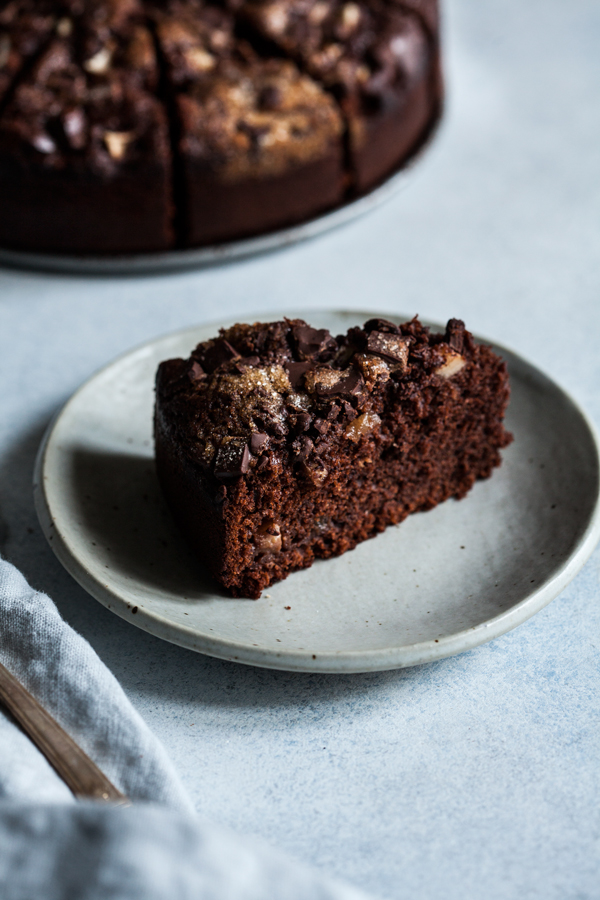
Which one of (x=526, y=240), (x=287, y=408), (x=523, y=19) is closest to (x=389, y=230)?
(x=526, y=240)

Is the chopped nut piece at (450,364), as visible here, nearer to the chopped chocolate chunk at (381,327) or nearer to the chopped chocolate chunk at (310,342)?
the chopped chocolate chunk at (381,327)

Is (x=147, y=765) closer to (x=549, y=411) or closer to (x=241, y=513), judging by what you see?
(x=241, y=513)

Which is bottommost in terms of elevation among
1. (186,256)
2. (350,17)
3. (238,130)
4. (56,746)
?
(56,746)

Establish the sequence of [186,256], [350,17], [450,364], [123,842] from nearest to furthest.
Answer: [123,842], [450,364], [186,256], [350,17]

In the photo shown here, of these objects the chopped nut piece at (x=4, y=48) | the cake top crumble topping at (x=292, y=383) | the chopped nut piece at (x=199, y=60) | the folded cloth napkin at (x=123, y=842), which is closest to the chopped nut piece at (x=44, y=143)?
the chopped nut piece at (x=4, y=48)

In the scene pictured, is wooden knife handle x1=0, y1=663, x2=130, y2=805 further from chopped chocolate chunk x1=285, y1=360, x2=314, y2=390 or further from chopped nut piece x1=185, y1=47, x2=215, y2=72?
chopped nut piece x1=185, y1=47, x2=215, y2=72

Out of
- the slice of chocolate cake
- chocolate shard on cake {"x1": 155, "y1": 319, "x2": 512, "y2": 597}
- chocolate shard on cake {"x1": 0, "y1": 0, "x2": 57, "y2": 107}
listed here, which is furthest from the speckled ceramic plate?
chocolate shard on cake {"x1": 0, "y1": 0, "x2": 57, "y2": 107}

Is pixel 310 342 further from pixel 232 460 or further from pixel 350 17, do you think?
pixel 350 17

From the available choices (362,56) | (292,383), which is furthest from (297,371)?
(362,56)
